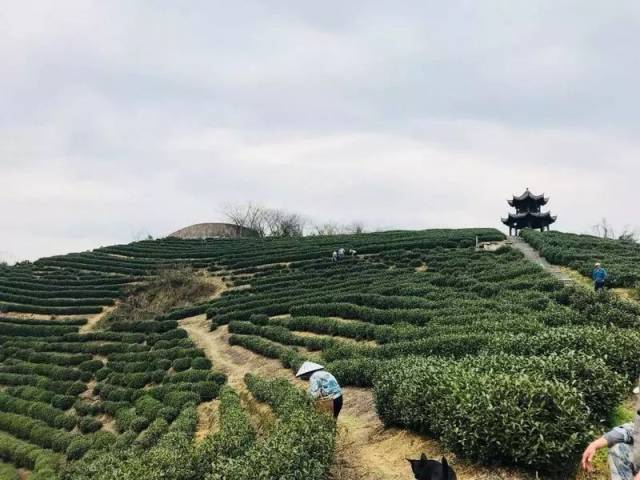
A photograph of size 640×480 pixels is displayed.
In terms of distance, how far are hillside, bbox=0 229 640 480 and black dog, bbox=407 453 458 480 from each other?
1.11 m

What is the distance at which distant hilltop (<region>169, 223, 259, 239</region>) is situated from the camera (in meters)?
77.2

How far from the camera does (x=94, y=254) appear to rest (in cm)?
5878

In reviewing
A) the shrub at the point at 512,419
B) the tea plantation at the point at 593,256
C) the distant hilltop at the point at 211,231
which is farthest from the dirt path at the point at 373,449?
the distant hilltop at the point at 211,231

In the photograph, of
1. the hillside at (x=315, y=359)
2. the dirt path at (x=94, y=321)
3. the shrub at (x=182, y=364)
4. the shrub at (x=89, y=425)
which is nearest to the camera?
the hillside at (x=315, y=359)

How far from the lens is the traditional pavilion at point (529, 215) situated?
55094mm

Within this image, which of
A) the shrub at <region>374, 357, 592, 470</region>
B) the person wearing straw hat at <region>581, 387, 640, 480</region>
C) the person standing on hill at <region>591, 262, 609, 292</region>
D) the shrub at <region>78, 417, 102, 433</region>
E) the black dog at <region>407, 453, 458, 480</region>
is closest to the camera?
the person wearing straw hat at <region>581, 387, 640, 480</region>

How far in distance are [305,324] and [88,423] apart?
994cm

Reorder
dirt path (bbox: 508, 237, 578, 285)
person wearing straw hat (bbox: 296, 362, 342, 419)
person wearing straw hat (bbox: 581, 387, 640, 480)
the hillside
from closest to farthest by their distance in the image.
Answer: person wearing straw hat (bbox: 581, 387, 640, 480) < the hillside < person wearing straw hat (bbox: 296, 362, 342, 419) < dirt path (bbox: 508, 237, 578, 285)

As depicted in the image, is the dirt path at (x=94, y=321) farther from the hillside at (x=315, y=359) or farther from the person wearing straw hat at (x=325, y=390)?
the person wearing straw hat at (x=325, y=390)

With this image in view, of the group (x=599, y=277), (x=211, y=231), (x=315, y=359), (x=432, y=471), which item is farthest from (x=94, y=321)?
(x=211, y=231)

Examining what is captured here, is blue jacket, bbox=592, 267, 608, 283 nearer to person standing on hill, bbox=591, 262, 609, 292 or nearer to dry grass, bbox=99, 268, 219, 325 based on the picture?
person standing on hill, bbox=591, 262, 609, 292

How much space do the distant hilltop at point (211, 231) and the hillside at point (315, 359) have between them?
75.7 ft

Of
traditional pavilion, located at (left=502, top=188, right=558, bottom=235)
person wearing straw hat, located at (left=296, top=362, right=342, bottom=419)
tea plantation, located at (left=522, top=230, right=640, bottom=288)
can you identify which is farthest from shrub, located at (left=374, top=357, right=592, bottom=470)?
traditional pavilion, located at (left=502, top=188, right=558, bottom=235)

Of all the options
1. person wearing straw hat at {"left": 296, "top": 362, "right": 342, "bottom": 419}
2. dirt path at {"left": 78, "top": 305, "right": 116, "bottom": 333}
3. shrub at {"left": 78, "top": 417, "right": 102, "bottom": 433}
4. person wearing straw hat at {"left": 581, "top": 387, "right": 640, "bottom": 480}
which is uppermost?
person wearing straw hat at {"left": 581, "top": 387, "right": 640, "bottom": 480}
